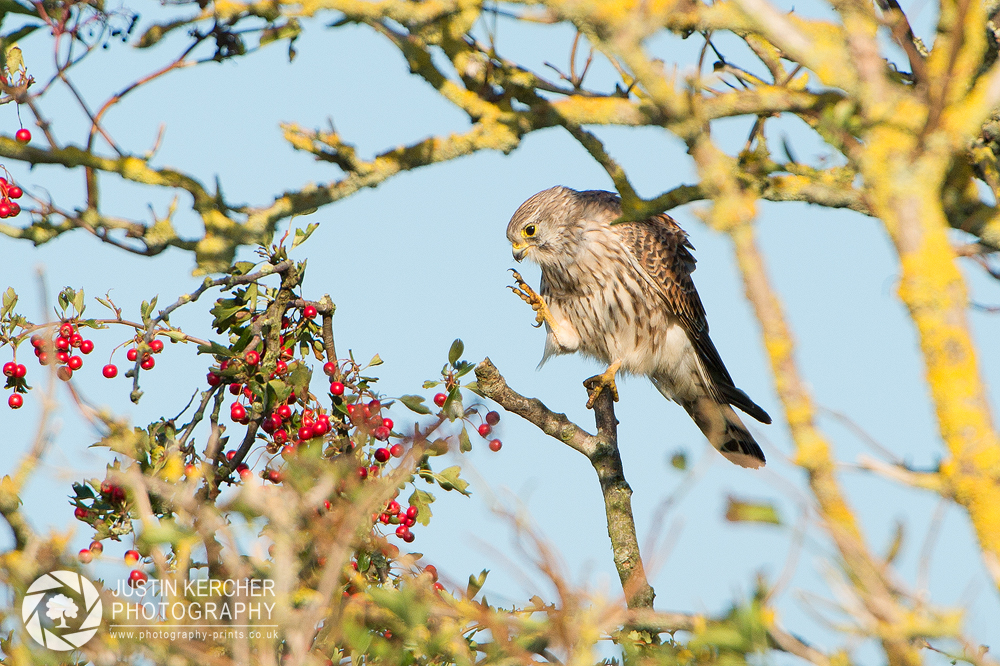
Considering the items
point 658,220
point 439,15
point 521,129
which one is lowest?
point 521,129

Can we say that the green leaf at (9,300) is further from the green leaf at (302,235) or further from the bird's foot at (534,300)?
the bird's foot at (534,300)

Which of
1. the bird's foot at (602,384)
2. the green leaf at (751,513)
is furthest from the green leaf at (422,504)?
the bird's foot at (602,384)

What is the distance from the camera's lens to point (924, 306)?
1650 millimetres

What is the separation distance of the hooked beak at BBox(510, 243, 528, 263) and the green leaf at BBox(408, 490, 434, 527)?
110 inches

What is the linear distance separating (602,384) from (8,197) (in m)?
3.19

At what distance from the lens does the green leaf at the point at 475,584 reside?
2469 millimetres

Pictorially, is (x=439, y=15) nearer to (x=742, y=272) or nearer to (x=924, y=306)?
(x=742, y=272)

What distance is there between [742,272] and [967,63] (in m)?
0.70

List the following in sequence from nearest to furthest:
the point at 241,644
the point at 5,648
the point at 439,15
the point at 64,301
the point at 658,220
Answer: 1. the point at 241,644
2. the point at 439,15
3. the point at 5,648
4. the point at 64,301
5. the point at 658,220

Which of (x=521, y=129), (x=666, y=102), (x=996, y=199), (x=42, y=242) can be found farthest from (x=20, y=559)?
(x=996, y=199)

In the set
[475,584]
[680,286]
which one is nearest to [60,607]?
[475,584]

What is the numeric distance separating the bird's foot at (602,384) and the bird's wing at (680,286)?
2.13 feet

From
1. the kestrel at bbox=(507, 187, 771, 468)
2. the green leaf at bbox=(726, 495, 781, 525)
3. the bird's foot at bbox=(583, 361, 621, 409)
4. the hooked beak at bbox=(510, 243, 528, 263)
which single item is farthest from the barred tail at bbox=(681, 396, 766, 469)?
the green leaf at bbox=(726, 495, 781, 525)

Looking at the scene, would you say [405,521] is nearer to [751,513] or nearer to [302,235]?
[302,235]
